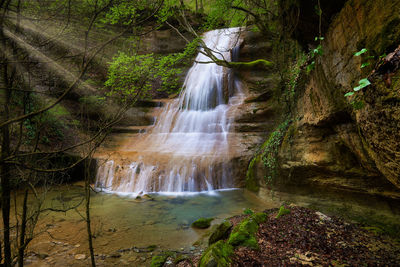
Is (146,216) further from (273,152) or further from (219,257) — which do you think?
(273,152)

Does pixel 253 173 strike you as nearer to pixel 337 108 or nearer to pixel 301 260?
pixel 337 108

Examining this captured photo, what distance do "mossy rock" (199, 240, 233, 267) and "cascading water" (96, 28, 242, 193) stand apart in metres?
5.47

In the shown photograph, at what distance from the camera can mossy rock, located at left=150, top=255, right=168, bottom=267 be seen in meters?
3.57

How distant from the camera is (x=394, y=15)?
7.41 ft

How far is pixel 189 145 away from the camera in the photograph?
10945mm

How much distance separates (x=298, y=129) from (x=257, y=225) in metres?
3.05

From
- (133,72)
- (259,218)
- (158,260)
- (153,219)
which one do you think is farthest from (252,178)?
(133,72)

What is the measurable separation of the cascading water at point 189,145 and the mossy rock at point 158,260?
4.66m

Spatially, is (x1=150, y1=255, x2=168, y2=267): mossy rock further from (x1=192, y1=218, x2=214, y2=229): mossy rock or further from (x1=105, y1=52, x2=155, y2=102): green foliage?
(x1=105, y1=52, x2=155, y2=102): green foliage

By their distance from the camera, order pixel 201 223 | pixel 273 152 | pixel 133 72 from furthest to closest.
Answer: pixel 133 72
pixel 273 152
pixel 201 223

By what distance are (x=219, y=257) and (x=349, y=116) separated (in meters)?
3.28

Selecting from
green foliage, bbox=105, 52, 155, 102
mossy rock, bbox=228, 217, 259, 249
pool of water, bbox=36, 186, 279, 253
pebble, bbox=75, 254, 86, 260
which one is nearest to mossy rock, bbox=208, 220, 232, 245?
pool of water, bbox=36, 186, 279, 253

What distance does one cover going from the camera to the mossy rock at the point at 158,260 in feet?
11.7

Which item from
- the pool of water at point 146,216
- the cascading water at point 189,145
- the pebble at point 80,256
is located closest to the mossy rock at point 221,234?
the pool of water at point 146,216
